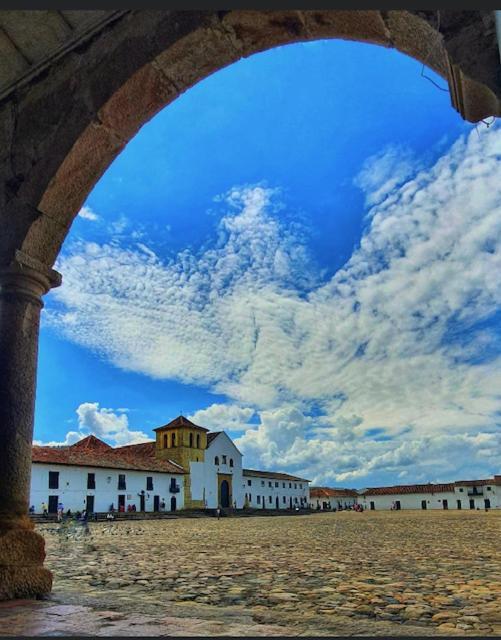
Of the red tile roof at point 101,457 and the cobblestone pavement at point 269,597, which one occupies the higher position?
the red tile roof at point 101,457

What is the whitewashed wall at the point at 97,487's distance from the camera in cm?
3288

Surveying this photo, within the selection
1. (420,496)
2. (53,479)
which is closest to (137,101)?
(53,479)

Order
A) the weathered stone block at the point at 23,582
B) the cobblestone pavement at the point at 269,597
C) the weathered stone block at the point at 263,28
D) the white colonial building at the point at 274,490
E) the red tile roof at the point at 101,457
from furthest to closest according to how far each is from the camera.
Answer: the white colonial building at the point at 274,490, the red tile roof at the point at 101,457, the weathered stone block at the point at 23,582, the weathered stone block at the point at 263,28, the cobblestone pavement at the point at 269,597

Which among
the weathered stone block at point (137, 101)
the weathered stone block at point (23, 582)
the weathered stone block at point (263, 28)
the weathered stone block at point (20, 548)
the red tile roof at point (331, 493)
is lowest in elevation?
the red tile roof at point (331, 493)

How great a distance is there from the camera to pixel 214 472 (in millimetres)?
50781

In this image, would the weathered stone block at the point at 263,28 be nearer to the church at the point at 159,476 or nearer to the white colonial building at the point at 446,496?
the church at the point at 159,476

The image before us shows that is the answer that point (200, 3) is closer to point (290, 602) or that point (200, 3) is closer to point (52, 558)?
point (290, 602)

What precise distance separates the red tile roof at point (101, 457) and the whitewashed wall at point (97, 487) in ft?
1.04

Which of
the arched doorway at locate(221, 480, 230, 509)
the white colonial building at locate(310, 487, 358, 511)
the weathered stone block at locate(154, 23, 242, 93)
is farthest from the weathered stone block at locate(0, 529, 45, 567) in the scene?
the white colonial building at locate(310, 487, 358, 511)

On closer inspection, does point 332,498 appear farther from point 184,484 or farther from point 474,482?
point 184,484

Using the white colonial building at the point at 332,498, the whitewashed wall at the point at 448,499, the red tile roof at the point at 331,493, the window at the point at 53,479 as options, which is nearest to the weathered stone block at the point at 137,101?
the window at the point at 53,479

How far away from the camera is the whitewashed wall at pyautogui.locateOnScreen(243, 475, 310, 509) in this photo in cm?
5791

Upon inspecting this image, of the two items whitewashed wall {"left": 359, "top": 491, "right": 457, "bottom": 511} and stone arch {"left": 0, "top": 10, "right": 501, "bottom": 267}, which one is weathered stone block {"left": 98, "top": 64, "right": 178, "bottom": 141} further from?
whitewashed wall {"left": 359, "top": 491, "right": 457, "bottom": 511}

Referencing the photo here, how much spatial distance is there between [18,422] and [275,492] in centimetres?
6234
